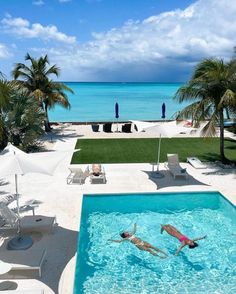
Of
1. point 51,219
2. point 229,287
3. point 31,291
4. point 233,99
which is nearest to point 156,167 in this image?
point 233,99

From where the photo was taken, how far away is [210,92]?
15727mm

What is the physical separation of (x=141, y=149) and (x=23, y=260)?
13.2m

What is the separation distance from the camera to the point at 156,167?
16.4m

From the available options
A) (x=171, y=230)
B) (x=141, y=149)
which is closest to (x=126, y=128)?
(x=141, y=149)

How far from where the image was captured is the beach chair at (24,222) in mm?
9516

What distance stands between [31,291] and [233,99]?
1132 cm

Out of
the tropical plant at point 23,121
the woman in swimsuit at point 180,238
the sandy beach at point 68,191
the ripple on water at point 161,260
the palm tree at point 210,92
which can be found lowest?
the ripple on water at point 161,260

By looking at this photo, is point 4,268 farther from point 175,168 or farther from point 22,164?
point 175,168

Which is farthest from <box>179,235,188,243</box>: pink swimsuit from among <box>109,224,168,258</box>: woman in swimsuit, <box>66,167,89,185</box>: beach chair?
<box>66,167,89,185</box>: beach chair

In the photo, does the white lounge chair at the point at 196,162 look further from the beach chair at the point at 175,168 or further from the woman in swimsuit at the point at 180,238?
the woman in swimsuit at the point at 180,238

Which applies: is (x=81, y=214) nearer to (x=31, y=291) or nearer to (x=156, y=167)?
(x=31, y=291)

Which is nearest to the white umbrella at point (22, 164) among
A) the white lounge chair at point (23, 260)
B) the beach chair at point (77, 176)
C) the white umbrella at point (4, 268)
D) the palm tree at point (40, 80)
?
the white lounge chair at point (23, 260)

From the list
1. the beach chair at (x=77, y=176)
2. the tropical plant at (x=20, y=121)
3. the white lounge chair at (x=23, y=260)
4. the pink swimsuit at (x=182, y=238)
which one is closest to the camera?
the white lounge chair at (x=23, y=260)

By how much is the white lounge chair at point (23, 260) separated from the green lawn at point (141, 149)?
30.3 feet
